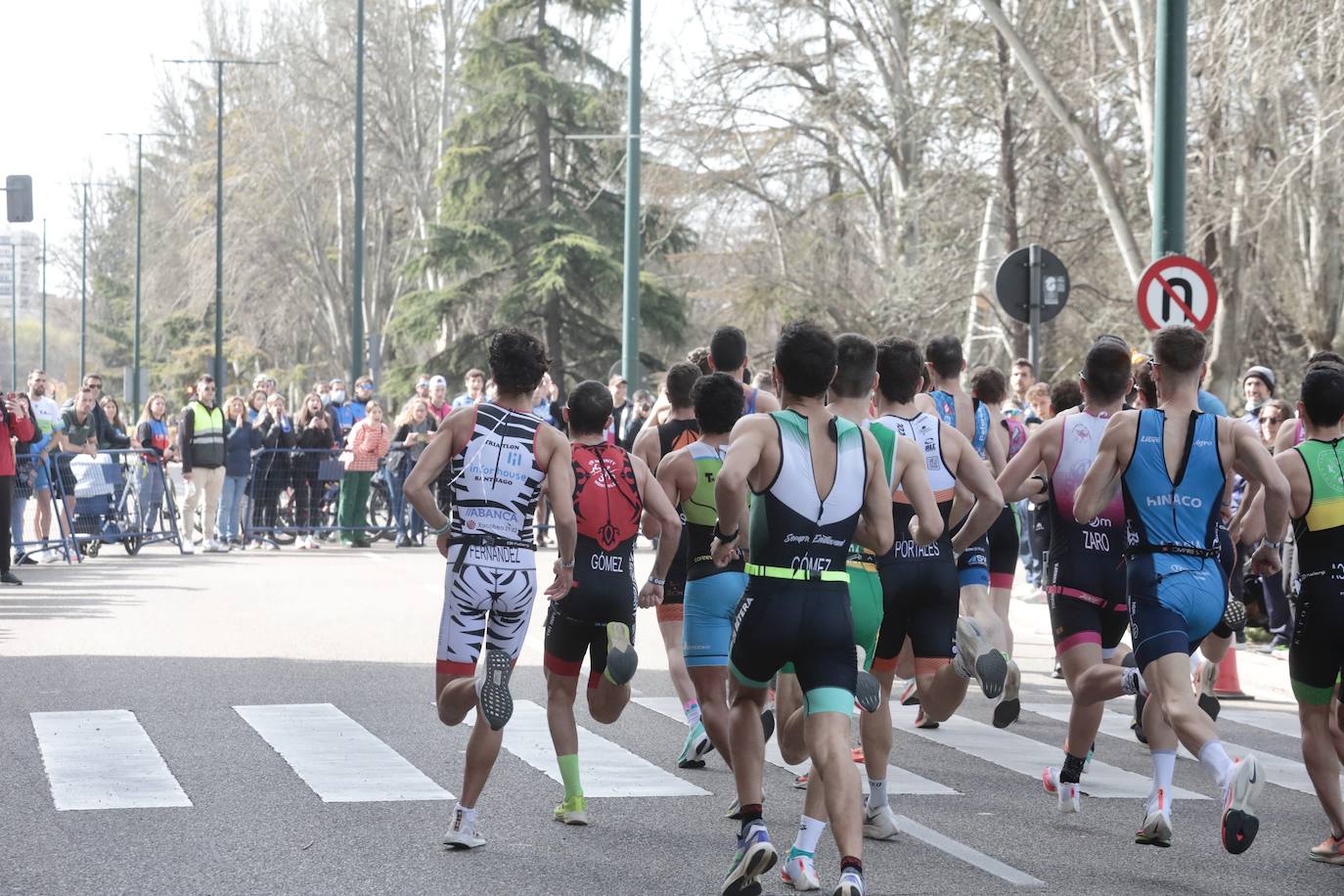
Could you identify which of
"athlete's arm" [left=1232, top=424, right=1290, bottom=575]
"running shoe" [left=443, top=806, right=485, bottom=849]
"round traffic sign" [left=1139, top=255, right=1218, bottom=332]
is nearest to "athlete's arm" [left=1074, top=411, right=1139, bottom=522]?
"athlete's arm" [left=1232, top=424, right=1290, bottom=575]

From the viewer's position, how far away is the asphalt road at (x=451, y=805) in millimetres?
6582

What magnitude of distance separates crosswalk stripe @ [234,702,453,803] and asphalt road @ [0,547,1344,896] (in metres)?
0.06

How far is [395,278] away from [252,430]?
29.6 m

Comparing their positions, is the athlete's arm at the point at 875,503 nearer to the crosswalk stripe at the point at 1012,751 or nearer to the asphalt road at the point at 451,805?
the asphalt road at the point at 451,805

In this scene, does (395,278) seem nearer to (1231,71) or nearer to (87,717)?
(1231,71)

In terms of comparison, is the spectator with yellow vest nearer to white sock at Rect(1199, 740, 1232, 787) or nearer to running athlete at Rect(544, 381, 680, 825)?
running athlete at Rect(544, 381, 680, 825)

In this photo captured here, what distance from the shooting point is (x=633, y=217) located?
27016mm

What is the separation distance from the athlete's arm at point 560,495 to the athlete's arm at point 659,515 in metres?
0.52

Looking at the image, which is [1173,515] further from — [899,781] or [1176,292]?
[1176,292]

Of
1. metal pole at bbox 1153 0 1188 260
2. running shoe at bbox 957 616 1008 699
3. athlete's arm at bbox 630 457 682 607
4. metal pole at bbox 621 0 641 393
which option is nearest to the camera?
running shoe at bbox 957 616 1008 699

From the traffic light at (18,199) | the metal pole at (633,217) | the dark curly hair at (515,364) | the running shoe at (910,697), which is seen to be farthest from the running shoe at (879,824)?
the traffic light at (18,199)

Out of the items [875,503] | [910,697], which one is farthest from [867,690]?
[910,697]

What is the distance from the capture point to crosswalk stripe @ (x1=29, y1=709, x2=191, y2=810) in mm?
7777

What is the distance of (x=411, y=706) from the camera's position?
34.4 feet
